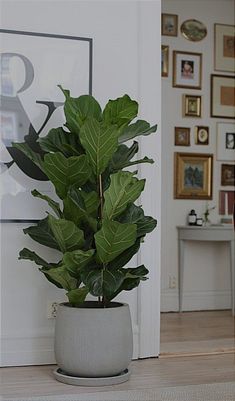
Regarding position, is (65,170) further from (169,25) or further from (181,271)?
(169,25)

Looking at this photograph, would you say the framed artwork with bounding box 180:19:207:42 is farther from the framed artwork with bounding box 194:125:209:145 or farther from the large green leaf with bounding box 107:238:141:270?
the large green leaf with bounding box 107:238:141:270

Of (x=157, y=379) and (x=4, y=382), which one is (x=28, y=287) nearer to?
(x=4, y=382)


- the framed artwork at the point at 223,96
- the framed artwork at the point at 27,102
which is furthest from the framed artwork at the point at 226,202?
the framed artwork at the point at 27,102

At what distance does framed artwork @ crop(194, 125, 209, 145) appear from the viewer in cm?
630

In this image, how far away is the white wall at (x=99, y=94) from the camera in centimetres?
386

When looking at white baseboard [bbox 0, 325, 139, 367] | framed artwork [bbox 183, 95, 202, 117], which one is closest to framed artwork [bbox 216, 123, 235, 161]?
framed artwork [bbox 183, 95, 202, 117]

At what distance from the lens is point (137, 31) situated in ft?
13.5

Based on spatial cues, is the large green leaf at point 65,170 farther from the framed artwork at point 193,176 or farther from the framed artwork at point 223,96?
the framed artwork at point 223,96

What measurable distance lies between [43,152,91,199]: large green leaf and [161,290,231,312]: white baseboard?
9.43 ft

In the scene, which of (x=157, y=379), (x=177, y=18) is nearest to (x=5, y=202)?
(x=157, y=379)

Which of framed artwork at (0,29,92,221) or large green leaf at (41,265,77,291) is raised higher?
framed artwork at (0,29,92,221)

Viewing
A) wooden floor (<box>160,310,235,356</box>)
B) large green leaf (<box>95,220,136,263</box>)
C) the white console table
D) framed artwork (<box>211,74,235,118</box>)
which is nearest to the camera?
large green leaf (<box>95,220,136,263</box>)

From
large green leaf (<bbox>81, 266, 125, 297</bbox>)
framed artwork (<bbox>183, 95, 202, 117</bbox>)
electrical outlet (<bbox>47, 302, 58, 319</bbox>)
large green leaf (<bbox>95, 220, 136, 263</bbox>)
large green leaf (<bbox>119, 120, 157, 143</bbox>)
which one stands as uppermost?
framed artwork (<bbox>183, 95, 202, 117</bbox>)

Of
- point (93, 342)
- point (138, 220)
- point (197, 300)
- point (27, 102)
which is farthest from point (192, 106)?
point (93, 342)
